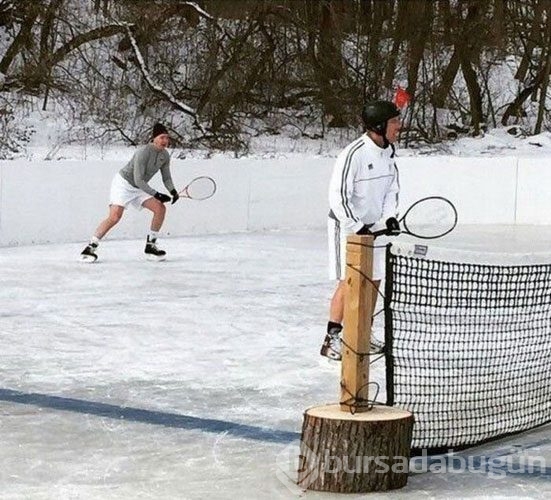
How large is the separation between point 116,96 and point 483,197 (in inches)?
370

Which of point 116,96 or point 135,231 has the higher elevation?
point 116,96

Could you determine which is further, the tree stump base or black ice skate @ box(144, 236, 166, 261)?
black ice skate @ box(144, 236, 166, 261)

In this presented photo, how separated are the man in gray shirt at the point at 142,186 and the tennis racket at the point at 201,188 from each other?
79 cm

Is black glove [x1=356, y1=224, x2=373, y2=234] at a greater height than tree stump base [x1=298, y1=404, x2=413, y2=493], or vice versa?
black glove [x1=356, y1=224, x2=373, y2=234]

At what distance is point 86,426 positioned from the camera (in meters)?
6.04

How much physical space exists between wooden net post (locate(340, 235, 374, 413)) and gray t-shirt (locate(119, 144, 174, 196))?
7.33 metres

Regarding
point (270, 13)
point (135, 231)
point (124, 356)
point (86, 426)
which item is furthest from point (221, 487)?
point (270, 13)

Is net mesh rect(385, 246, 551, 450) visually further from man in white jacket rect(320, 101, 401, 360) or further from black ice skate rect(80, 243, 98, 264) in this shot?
black ice skate rect(80, 243, 98, 264)

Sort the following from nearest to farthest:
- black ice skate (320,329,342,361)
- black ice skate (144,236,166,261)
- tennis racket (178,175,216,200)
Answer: black ice skate (320,329,342,361) → black ice skate (144,236,166,261) → tennis racket (178,175,216,200)

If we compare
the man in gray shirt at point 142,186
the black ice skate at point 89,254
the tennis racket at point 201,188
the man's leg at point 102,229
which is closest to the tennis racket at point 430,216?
the man in gray shirt at point 142,186

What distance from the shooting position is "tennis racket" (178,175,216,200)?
1351 centimetres

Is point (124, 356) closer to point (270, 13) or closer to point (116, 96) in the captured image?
point (116, 96)

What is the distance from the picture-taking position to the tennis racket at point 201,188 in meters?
13.5

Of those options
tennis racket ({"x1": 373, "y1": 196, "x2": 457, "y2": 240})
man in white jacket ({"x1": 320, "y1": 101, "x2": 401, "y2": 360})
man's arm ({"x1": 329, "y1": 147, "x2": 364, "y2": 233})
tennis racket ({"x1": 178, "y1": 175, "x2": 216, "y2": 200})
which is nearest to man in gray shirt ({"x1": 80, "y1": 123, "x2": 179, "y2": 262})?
tennis racket ({"x1": 178, "y1": 175, "x2": 216, "y2": 200})
